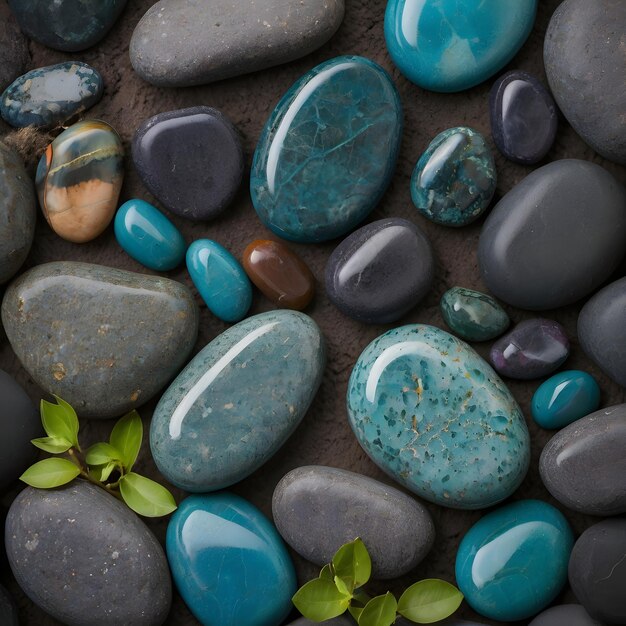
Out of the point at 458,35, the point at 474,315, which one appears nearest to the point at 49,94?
the point at 458,35

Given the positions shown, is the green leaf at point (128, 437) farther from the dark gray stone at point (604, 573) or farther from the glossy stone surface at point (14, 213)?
the dark gray stone at point (604, 573)

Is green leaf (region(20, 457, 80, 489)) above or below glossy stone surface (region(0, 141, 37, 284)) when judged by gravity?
below

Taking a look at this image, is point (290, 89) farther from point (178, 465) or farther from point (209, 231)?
point (178, 465)

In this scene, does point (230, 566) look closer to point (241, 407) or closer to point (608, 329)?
point (241, 407)

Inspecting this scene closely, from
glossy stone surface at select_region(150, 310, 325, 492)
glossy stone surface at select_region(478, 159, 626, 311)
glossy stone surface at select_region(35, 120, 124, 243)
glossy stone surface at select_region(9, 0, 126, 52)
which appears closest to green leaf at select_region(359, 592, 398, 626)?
glossy stone surface at select_region(150, 310, 325, 492)

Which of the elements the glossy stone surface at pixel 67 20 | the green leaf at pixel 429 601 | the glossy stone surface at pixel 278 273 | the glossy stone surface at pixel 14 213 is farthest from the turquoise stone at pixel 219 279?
the green leaf at pixel 429 601

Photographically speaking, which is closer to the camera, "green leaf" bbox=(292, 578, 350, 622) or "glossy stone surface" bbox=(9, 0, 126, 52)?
"green leaf" bbox=(292, 578, 350, 622)

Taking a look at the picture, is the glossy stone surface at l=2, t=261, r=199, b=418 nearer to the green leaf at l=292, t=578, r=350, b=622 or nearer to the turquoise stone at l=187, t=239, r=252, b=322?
the turquoise stone at l=187, t=239, r=252, b=322

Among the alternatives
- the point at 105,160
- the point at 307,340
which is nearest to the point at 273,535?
the point at 307,340
